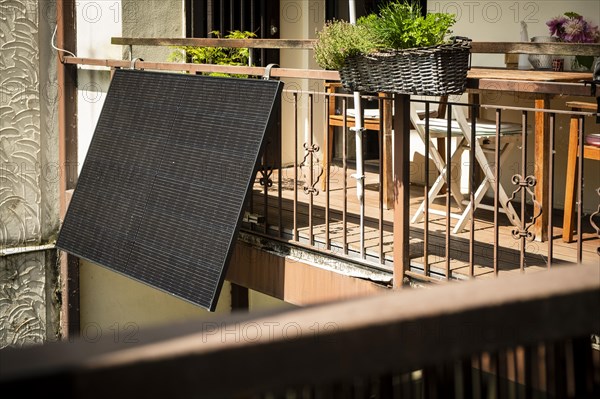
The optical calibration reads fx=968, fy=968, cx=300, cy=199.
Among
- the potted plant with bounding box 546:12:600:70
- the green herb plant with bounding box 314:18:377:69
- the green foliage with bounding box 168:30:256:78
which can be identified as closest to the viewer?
the green herb plant with bounding box 314:18:377:69

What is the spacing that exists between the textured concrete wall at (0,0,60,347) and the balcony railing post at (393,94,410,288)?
4010 mm

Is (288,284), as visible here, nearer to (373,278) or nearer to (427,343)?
(373,278)

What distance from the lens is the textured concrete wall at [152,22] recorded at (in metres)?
7.94

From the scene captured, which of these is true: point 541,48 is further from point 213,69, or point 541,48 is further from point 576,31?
point 213,69

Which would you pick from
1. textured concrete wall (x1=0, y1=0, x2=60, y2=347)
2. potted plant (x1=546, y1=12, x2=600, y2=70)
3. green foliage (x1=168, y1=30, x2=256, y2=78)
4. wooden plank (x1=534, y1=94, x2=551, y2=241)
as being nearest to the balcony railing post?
wooden plank (x1=534, y1=94, x2=551, y2=241)

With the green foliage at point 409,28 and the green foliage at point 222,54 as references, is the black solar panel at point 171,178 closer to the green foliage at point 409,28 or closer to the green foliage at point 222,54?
the green foliage at point 222,54

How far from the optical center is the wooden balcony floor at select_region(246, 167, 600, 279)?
16.7 feet

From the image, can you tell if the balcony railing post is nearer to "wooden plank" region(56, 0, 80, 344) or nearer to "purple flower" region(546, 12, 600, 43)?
"purple flower" region(546, 12, 600, 43)

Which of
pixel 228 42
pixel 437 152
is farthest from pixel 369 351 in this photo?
pixel 228 42

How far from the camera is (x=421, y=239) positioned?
579cm

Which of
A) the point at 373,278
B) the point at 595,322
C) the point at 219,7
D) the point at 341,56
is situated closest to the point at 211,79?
the point at 341,56

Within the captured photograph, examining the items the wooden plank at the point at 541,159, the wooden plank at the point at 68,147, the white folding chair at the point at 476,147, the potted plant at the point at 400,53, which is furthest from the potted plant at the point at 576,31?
the wooden plank at the point at 68,147

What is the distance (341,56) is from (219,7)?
352 cm

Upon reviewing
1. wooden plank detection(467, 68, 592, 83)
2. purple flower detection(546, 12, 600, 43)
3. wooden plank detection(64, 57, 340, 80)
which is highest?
purple flower detection(546, 12, 600, 43)
